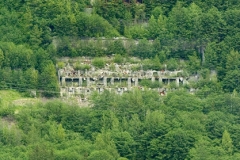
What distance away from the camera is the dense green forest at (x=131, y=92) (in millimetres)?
112500

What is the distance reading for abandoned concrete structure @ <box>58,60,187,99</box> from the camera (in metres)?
119

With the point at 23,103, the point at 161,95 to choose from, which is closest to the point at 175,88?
the point at 161,95

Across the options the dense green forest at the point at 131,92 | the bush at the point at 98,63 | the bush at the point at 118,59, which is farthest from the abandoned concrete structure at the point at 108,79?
the dense green forest at the point at 131,92

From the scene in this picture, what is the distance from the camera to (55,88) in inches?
4680

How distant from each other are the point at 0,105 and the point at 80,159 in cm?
930

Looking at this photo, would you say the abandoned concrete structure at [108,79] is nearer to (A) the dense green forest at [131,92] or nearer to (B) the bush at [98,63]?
(B) the bush at [98,63]

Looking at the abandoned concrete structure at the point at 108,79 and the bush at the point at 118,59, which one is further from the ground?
the bush at the point at 118,59

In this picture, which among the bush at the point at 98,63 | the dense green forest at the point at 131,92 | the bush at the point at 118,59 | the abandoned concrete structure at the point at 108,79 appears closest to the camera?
the dense green forest at the point at 131,92

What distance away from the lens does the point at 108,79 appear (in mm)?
119875

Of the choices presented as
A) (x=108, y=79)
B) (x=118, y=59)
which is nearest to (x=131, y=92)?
(x=108, y=79)

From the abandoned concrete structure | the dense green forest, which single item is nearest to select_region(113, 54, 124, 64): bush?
the abandoned concrete structure

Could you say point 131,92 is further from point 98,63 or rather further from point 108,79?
point 98,63

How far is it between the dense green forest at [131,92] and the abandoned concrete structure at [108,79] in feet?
2.54

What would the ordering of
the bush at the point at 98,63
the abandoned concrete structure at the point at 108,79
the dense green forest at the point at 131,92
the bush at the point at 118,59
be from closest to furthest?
1. the dense green forest at the point at 131,92
2. the abandoned concrete structure at the point at 108,79
3. the bush at the point at 98,63
4. the bush at the point at 118,59
